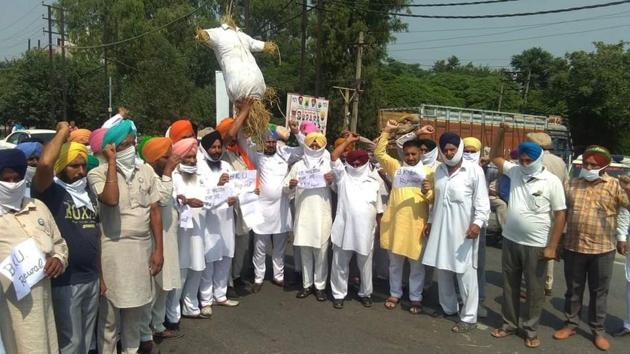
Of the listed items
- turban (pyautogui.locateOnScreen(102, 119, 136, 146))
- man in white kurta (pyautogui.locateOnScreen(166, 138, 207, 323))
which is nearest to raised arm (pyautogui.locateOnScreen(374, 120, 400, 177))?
man in white kurta (pyautogui.locateOnScreen(166, 138, 207, 323))

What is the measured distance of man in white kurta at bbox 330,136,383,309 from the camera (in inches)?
214

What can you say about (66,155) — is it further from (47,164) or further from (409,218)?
(409,218)

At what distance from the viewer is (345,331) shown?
194 inches

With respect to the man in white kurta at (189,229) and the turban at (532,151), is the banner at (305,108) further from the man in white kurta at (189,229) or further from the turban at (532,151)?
the turban at (532,151)

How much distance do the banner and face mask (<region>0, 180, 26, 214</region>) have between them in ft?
25.7

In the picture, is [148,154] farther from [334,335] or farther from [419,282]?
[419,282]

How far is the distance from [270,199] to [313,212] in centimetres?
60

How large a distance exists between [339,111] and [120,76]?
2129 centimetres

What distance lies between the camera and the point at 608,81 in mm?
28016

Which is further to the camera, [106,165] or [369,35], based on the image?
[369,35]

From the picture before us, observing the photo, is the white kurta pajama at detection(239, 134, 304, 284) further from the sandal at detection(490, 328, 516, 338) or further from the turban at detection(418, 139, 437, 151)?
the sandal at detection(490, 328, 516, 338)

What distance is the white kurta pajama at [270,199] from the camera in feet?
19.5

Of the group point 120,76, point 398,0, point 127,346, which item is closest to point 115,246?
point 127,346

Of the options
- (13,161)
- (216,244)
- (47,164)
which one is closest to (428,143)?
(216,244)
